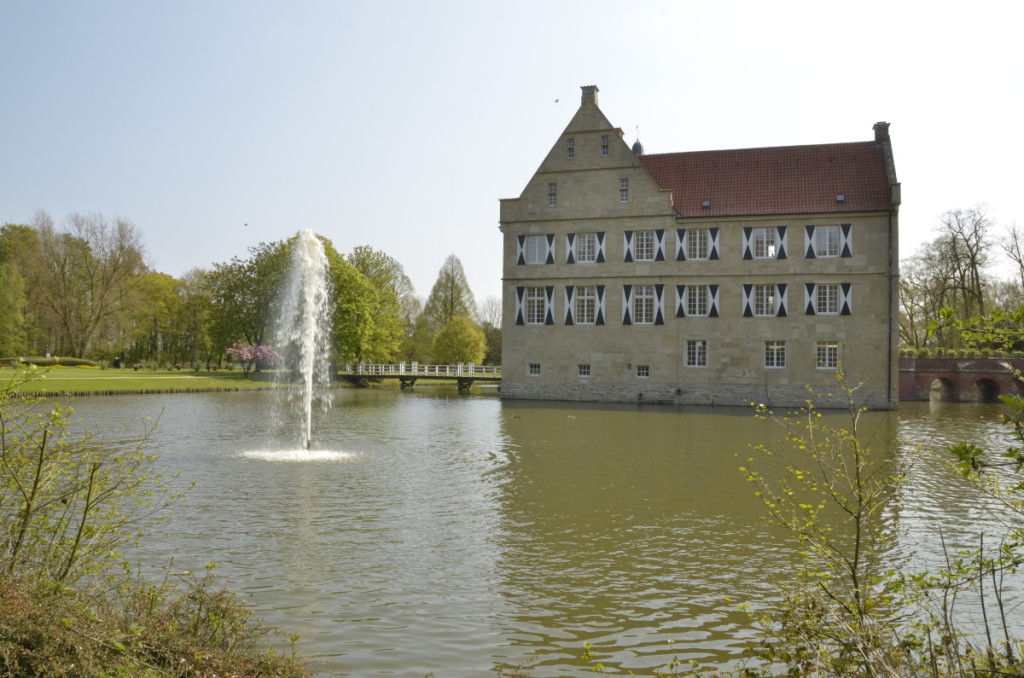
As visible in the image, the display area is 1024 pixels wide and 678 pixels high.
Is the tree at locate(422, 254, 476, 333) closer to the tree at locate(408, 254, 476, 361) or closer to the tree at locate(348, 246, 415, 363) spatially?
the tree at locate(408, 254, 476, 361)

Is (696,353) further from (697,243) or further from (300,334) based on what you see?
(300,334)

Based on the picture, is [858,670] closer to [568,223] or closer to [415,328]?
[568,223]

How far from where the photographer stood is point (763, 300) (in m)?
34.4

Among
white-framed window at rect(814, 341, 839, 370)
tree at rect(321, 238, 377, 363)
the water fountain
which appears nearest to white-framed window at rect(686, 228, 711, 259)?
white-framed window at rect(814, 341, 839, 370)

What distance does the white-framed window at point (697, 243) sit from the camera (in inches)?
1387

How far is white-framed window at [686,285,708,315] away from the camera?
3519 centimetres

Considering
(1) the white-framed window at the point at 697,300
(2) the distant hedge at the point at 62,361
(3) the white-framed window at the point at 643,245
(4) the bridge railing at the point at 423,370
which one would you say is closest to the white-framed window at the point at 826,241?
(1) the white-framed window at the point at 697,300

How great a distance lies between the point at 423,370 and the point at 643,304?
20696 millimetres

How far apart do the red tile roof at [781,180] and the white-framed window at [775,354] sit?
576 cm

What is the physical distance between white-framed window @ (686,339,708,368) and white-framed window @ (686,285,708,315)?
1312mm

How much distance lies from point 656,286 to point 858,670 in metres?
32.0

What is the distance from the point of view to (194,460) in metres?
15.8

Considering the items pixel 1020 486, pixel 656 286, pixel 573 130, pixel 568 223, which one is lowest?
pixel 1020 486

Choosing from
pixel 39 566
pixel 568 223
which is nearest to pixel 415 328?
pixel 568 223
